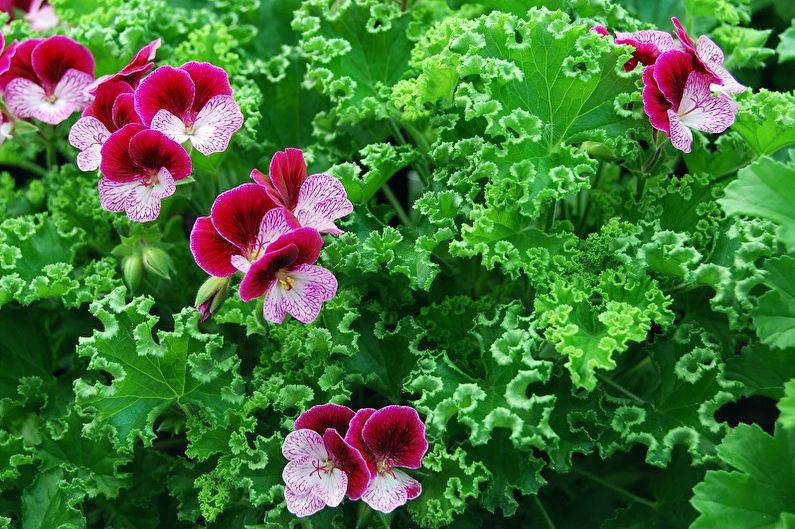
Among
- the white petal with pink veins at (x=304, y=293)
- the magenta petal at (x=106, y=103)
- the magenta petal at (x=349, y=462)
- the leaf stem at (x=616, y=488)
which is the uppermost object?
the magenta petal at (x=106, y=103)

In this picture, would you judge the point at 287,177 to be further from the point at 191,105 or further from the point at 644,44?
the point at 644,44

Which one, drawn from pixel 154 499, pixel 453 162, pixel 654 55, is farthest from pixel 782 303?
pixel 154 499

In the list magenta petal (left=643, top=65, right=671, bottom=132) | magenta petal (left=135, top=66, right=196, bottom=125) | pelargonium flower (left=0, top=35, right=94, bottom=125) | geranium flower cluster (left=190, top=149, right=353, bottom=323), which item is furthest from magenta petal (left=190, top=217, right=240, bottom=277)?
magenta petal (left=643, top=65, right=671, bottom=132)

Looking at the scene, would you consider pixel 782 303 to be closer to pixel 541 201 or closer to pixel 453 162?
pixel 541 201

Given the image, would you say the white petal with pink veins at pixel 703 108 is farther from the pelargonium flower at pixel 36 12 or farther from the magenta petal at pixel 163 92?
the pelargonium flower at pixel 36 12

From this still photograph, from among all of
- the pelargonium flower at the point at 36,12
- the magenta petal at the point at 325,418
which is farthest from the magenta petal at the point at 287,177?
the pelargonium flower at the point at 36,12

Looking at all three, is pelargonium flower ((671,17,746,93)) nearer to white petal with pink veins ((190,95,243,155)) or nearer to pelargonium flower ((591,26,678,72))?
pelargonium flower ((591,26,678,72))

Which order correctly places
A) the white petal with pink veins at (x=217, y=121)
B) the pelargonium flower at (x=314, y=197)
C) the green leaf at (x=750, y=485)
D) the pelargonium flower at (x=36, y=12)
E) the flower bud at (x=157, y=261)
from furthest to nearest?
1. the pelargonium flower at (x=36, y=12)
2. the flower bud at (x=157, y=261)
3. the white petal with pink veins at (x=217, y=121)
4. the pelargonium flower at (x=314, y=197)
5. the green leaf at (x=750, y=485)
